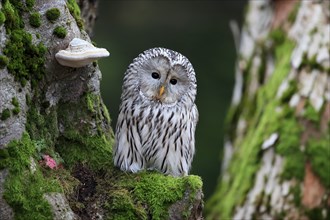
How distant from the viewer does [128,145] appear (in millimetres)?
5156

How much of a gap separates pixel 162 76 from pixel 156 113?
8.6 inches

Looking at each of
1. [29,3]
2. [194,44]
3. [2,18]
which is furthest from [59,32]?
[194,44]

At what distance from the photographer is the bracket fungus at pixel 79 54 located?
4555mm

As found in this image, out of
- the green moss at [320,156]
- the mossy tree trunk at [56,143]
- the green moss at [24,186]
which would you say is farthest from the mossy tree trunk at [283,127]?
the green moss at [24,186]

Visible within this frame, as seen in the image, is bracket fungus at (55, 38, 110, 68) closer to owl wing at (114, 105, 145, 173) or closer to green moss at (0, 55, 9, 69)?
green moss at (0, 55, 9, 69)

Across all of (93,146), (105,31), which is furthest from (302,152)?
(105,31)

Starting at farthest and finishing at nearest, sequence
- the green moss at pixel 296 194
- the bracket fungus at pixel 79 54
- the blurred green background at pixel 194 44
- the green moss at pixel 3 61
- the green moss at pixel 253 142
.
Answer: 1. the blurred green background at pixel 194 44
2. the green moss at pixel 253 142
3. the green moss at pixel 296 194
4. the bracket fungus at pixel 79 54
5. the green moss at pixel 3 61

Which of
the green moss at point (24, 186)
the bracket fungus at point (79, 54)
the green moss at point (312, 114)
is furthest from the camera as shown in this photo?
the green moss at point (312, 114)

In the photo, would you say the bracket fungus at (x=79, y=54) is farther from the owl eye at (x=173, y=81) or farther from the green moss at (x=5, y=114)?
the owl eye at (x=173, y=81)

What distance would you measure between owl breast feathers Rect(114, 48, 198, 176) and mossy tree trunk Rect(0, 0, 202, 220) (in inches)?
6.8

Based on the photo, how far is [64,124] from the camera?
5023mm

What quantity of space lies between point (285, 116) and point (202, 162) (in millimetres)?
7196

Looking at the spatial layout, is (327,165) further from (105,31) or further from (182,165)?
(105,31)

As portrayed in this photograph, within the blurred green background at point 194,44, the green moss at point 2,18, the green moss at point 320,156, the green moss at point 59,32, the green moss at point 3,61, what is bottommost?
the blurred green background at point 194,44
